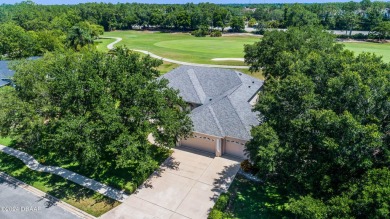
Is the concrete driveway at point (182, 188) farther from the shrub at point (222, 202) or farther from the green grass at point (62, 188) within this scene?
the green grass at point (62, 188)

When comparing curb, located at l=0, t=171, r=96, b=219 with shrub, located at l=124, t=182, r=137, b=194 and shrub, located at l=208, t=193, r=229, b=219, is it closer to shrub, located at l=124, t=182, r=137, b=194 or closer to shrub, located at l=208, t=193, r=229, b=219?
shrub, located at l=124, t=182, r=137, b=194

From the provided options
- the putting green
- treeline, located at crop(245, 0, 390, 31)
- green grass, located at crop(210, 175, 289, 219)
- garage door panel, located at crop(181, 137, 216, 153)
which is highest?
treeline, located at crop(245, 0, 390, 31)

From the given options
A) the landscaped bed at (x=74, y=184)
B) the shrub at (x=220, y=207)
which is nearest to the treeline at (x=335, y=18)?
the shrub at (x=220, y=207)

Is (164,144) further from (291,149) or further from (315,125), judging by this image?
(315,125)

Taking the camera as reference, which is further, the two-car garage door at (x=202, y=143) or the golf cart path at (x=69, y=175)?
the two-car garage door at (x=202, y=143)

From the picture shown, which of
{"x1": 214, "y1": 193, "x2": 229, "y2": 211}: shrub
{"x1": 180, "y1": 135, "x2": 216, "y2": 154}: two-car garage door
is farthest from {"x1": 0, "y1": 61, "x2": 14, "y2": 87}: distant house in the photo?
{"x1": 214, "y1": 193, "x2": 229, "y2": 211}: shrub

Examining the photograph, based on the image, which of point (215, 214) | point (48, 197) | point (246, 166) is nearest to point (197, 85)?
point (246, 166)

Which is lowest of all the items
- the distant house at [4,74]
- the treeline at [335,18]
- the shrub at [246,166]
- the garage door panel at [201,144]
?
the shrub at [246,166]
